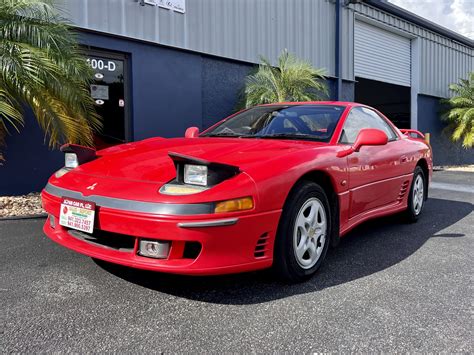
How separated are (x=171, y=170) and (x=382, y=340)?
4.95 ft

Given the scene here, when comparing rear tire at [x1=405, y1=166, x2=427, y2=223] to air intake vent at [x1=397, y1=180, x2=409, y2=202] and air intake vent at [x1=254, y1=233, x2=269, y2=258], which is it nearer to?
air intake vent at [x1=397, y1=180, x2=409, y2=202]

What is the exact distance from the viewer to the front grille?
2.46m

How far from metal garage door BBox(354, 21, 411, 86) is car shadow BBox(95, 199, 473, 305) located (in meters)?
9.83

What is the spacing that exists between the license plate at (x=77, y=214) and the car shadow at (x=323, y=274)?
0.51 meters

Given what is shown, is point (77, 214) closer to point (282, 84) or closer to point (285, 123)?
point (285, 123)

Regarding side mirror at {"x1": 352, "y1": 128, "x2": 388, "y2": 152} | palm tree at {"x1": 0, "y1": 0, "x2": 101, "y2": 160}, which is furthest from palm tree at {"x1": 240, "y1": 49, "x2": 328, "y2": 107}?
side mirror at {"x1": 352, "y1": 128, "x2": 388, "y2": 152}

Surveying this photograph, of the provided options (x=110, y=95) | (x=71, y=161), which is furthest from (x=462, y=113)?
(x=71, y=161)

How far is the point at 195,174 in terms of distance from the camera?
237 centimetres

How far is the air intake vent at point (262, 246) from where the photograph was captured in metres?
2.42

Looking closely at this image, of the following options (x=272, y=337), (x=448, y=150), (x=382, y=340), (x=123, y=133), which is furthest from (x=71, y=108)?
(x=448, y=150)

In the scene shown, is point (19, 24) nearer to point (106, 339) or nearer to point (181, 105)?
point (181, 105)

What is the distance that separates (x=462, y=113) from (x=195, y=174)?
1557cm

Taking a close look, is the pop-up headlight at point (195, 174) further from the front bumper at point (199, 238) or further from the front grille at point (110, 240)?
the front grille at point (110, 240)

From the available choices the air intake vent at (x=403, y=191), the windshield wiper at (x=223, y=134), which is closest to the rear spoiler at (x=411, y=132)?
the air intake vent at (x=403, y=191)
